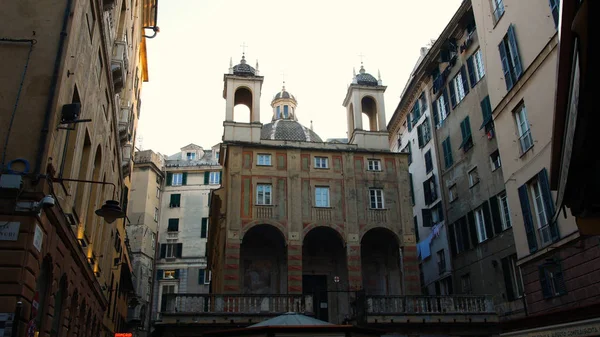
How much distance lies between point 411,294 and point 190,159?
123ft

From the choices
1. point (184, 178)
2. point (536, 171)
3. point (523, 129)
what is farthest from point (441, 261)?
point (184, 178)

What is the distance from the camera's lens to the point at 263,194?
30.1 meters

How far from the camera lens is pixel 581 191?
547 centimetres

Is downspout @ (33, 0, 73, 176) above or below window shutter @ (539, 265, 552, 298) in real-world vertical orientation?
above

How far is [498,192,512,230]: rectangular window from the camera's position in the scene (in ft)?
83.6

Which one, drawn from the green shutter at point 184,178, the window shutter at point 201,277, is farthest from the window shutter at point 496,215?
the green shutter at point 184,178

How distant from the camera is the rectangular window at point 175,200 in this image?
55.8m

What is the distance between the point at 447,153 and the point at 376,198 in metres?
5.77

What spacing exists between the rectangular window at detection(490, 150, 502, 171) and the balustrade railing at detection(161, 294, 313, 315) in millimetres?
11554

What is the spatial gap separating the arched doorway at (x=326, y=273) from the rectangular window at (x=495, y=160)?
9.14 meters

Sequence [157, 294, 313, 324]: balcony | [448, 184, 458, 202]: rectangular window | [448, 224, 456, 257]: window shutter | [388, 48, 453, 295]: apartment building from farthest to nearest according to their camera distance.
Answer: [388, 48, 453, 295]: apartment building, [448, 184, 458, 202]: rectangular window, [448, 224, 456, 257]: window shutter, [157, 294, 313, 324]: balcony

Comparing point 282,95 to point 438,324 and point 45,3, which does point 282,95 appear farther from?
point 45,3

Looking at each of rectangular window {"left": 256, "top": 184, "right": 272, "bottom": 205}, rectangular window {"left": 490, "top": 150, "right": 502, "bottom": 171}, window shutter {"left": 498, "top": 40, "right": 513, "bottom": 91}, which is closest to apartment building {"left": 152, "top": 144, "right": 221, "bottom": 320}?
rectangular window {"left": 256, "top": 184, "right": 272, "bottom": 205}

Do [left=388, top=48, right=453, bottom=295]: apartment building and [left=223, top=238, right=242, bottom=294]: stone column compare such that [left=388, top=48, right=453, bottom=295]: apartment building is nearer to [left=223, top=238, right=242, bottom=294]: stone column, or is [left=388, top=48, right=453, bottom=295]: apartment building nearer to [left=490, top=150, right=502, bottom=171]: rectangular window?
[left=490, top=150, right=502, bottom=171]: rectangular window
